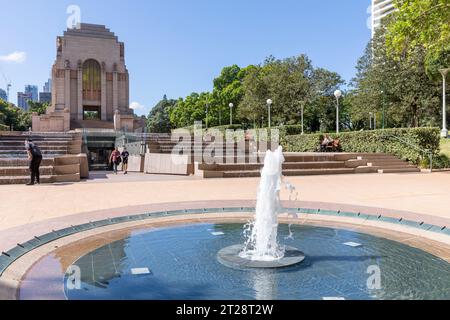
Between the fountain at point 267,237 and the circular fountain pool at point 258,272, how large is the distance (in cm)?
17

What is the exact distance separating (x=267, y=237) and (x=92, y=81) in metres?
50.5

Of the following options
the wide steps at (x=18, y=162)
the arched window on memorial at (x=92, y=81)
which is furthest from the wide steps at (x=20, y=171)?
the arched window on memorial at (x=92, y=81)

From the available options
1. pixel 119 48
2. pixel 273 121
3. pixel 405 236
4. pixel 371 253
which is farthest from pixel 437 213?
pixel 119 48

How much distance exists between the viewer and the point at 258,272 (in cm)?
423

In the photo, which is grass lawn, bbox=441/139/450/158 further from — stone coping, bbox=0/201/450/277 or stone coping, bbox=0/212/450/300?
stone coping, bbox=0/212/450/300

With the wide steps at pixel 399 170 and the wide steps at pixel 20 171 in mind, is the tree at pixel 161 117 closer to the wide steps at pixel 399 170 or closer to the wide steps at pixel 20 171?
the wide steps at pixel 399 170

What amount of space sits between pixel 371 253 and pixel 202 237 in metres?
2.42

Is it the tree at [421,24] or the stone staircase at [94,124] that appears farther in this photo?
the stone staircase at [94,124]

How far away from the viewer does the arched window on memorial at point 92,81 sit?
50219 mm

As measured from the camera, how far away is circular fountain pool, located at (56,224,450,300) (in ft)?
12.0

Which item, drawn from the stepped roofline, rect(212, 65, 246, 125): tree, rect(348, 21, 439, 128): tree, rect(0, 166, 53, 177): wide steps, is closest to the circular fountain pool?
rect(0, 166, 53, 177): wide steps

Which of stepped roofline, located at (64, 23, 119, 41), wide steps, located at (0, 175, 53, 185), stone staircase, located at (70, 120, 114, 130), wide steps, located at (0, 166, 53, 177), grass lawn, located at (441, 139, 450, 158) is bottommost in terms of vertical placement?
wide steps, located at (0, 175, 53, 185)

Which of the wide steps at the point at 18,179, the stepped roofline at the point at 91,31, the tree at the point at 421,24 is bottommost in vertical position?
the wide steps at the point at 18,179

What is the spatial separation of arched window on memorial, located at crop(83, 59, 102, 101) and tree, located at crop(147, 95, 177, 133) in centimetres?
3164
